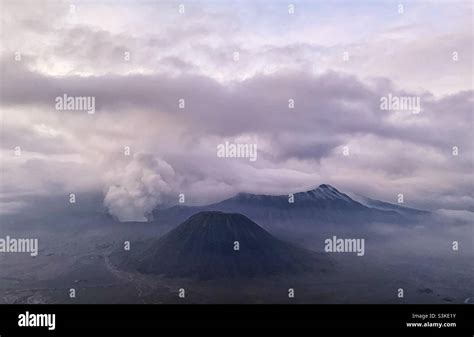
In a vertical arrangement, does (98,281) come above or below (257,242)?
below
